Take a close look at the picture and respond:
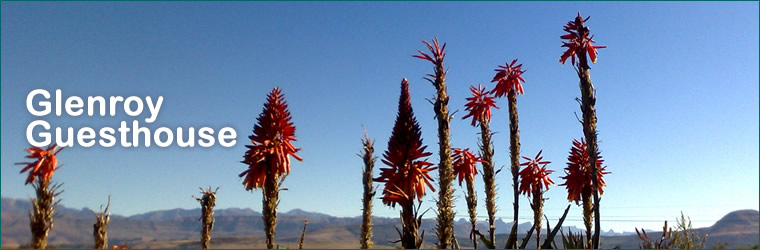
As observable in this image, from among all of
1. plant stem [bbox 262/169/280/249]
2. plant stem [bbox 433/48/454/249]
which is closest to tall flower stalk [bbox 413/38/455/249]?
plant stem [bbox 433/48/454/249]

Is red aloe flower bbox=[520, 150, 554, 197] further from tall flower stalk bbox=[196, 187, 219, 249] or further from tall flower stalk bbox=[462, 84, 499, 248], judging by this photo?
tall flower stalk bbox=[196, 187, 219, 249]

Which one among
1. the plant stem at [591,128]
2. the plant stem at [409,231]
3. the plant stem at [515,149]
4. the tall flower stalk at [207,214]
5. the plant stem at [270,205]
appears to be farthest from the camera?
the tall flower stalk at [207,214]

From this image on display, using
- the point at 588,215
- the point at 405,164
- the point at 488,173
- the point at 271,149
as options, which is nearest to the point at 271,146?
the point at 271,149

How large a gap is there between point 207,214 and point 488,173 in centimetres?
1025

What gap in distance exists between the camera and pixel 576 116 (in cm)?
1450

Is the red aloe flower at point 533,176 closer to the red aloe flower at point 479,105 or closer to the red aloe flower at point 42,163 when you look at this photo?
the red aloe flower at point 479,105

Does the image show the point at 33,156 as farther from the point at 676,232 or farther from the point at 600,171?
the point at 600,171

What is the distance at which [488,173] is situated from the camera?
17.0 meters

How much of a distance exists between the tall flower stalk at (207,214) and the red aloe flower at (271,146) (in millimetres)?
6672

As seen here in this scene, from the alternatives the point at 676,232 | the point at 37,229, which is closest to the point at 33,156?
the point at 37,229

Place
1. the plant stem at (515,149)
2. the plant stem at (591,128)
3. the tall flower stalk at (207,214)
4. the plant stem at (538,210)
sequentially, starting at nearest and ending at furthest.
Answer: the plant stem at (591,128) < the plant stem at (515,149) < the plant stem at (538,210) < the tall flower stalk at (207,214)

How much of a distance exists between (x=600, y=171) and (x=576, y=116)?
22.7ft

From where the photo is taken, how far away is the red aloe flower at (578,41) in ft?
52.4

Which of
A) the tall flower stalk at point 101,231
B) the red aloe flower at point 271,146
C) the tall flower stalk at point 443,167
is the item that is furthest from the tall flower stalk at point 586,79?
the tall flower stalk at point 101,231
